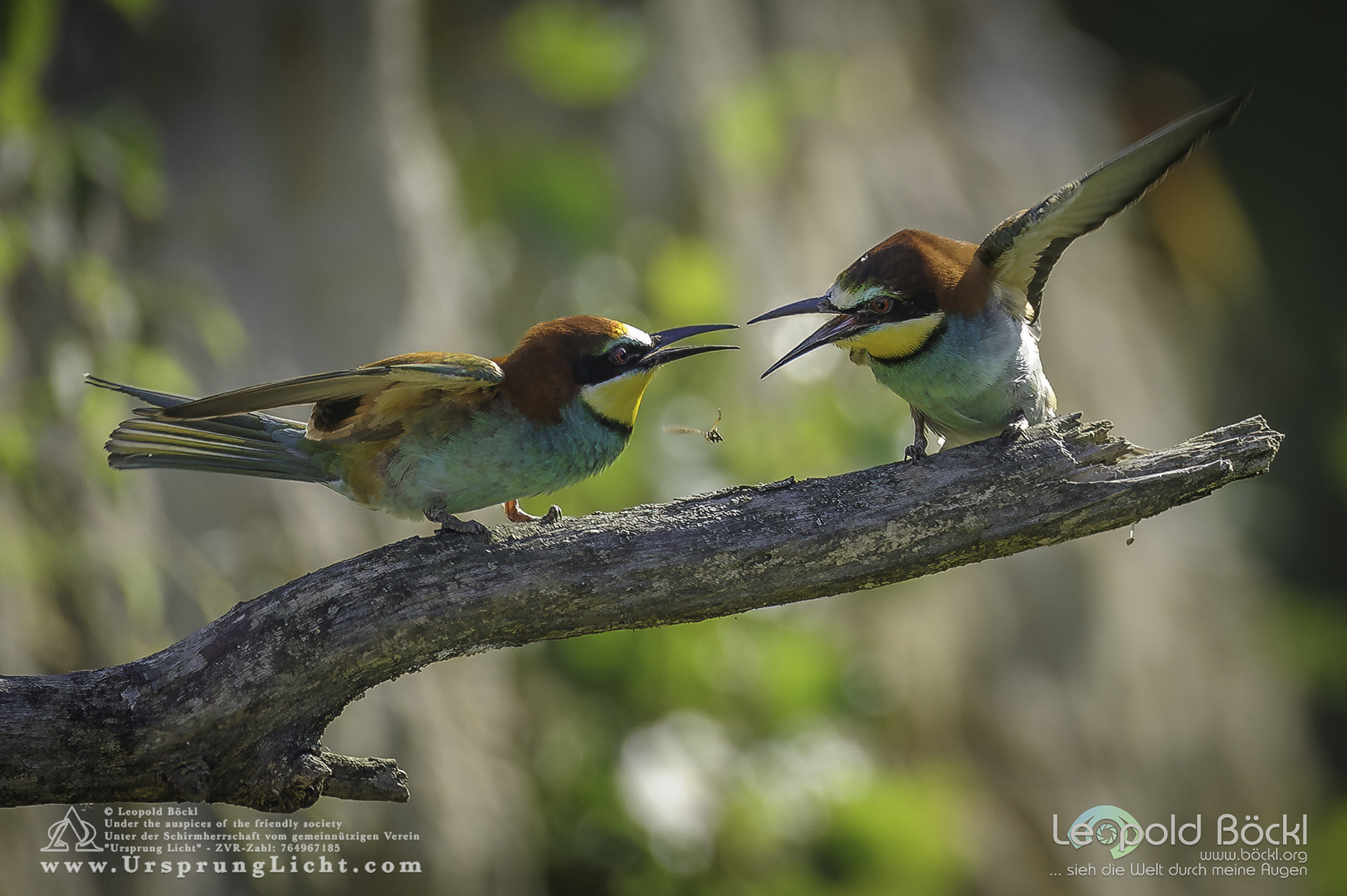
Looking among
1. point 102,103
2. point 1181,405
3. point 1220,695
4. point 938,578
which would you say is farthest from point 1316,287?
point 102,103

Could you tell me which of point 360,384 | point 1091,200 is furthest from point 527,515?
point 1091,200

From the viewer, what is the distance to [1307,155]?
30.3 ft

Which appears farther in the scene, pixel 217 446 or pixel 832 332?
pixel 217 446

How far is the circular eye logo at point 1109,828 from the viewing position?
493 centimetres

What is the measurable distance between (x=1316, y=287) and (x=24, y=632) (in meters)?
9.42

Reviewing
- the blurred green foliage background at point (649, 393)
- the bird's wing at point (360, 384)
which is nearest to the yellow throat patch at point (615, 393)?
the bird's wing at point (360, 384)

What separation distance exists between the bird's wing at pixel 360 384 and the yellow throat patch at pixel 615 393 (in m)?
0.18

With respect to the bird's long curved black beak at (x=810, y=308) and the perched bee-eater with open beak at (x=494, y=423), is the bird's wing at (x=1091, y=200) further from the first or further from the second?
the perched bee-eater with open beak at (x=494, y=423)

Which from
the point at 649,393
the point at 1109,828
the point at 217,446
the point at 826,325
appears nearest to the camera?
the point at 826,325

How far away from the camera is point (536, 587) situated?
6.59ft

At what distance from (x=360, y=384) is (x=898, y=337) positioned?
3.39ft

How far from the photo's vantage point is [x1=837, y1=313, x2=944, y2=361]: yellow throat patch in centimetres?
Answer: 219

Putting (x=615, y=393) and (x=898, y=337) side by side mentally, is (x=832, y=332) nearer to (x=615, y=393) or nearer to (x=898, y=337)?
(x=898, y=337)

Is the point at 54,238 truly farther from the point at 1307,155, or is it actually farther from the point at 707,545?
the point at 1307,155
